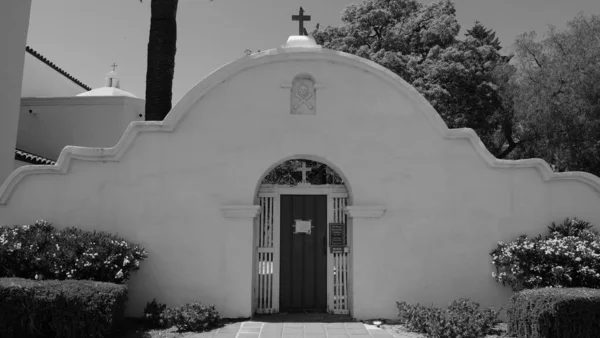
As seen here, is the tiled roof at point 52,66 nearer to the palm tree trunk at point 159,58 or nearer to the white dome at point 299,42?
the palm tree trunk at point 159,58

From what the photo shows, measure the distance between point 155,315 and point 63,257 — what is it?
1.76 metres

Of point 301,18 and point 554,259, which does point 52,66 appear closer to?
point 301,18

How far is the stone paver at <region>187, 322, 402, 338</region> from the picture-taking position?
7328mm

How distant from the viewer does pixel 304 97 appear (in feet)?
28.3

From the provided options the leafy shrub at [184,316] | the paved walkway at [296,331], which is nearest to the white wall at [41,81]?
the leafy shrub at [184,316]

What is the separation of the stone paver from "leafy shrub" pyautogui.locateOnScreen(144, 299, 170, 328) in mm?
768

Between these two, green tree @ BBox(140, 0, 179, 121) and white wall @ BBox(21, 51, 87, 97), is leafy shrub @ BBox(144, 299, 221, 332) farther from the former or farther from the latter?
white wall @ BBox(21, 51, 87, 97)

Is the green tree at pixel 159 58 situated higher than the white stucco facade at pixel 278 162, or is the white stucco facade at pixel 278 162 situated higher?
the green tree at pixel 159 58

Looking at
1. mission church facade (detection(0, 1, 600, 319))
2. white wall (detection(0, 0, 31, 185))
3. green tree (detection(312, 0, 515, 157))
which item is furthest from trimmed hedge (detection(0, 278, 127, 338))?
green tree (detection(312, 0, 515, 157))

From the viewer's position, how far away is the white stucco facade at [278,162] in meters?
8.30

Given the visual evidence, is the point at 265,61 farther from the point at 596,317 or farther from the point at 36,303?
the point at 596,317

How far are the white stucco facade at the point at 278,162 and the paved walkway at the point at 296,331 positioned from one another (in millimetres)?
489

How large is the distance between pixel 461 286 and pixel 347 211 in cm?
239

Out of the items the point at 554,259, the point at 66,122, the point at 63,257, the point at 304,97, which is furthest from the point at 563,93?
the point at 66,122
